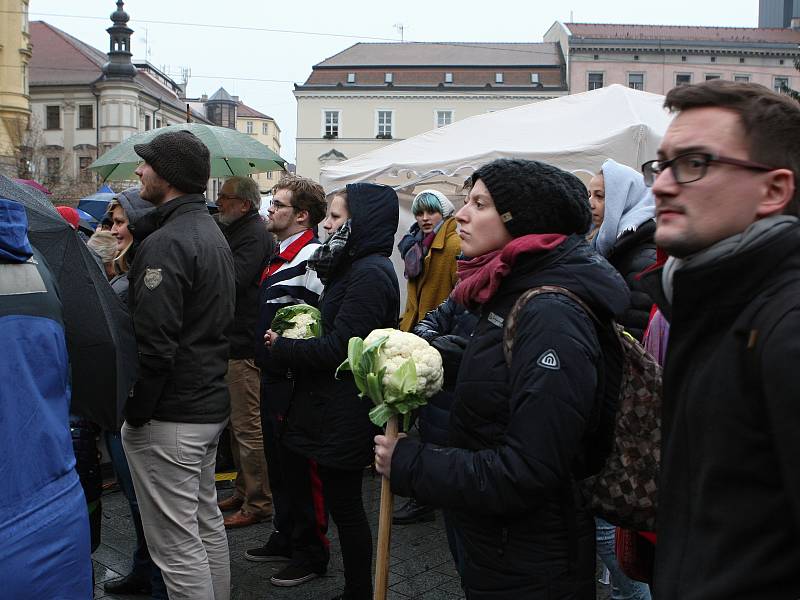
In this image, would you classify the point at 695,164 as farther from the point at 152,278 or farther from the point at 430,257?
the point at 430,257

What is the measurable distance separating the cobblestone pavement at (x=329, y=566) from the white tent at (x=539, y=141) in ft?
10.4

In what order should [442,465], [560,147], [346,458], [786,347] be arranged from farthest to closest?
[560,147] → [346,458] → [442,465] → [786,347]

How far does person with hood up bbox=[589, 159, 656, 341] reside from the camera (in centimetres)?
373

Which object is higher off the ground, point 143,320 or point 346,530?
point 143,320

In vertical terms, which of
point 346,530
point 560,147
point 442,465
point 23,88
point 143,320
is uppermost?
point 23,88

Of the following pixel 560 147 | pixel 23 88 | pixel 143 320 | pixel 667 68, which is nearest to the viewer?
pixel 143 320

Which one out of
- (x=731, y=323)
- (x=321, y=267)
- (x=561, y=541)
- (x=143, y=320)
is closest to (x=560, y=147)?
(x=321, y=267)

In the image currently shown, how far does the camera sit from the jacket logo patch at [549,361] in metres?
2.06

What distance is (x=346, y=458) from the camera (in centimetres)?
376

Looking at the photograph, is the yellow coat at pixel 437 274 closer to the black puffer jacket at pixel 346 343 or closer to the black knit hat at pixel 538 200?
the black puffer jacket at pixel 346 343

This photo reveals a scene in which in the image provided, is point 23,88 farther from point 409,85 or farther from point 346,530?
point 346,530

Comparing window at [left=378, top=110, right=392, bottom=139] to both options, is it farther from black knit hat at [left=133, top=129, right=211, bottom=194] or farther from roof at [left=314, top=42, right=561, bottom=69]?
black knit hat at [left=133, top=129, right=211, bottom=194]

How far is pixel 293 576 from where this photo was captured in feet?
14.3

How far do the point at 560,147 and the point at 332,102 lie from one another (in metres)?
54.7
